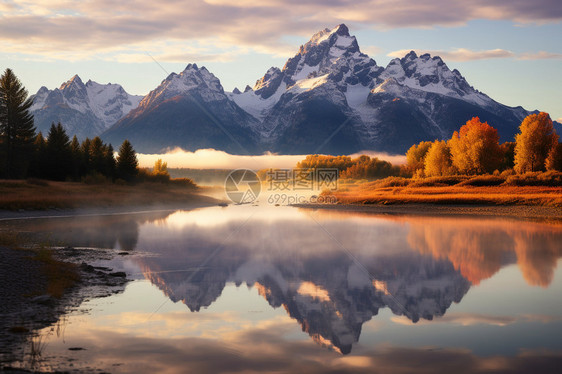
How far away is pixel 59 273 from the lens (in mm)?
25469

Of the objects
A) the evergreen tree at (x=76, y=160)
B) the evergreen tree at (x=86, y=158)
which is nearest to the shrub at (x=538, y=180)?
the evergreen tree at (x=76, y=160)

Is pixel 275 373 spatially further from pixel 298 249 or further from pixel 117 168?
pixel 117 168

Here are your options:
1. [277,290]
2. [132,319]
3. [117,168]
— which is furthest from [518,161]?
[132,319]

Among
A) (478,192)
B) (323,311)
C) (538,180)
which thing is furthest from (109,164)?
(323,311)

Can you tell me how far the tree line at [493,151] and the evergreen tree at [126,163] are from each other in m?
78.8

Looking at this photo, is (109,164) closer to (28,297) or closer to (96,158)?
(96,158)

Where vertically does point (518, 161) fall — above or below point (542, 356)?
above

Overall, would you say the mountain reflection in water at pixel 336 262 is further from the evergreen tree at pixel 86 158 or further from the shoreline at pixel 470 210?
the evergreen tree at pixel 86 158

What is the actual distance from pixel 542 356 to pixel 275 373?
25.7 feet

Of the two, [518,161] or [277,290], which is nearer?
[277,290]

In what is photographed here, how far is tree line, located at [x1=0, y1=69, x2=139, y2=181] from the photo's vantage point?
108 meters

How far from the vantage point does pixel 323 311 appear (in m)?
21.1

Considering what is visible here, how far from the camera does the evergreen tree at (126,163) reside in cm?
13025

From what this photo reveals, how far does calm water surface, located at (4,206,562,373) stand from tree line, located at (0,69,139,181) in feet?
241
